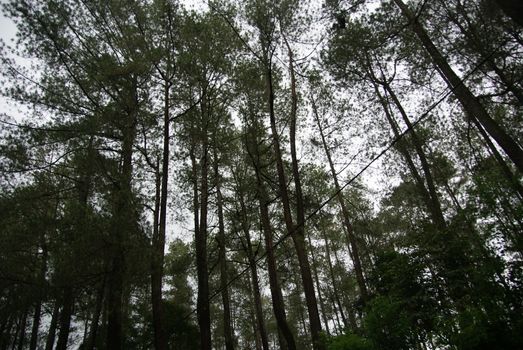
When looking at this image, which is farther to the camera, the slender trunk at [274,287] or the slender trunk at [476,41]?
the slender trunk at [476,41]

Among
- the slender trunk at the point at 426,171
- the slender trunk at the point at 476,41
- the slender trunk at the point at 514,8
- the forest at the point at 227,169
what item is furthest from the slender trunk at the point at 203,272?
the slender trunk at the point at 476,41

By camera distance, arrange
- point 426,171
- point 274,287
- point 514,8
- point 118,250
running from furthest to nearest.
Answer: point 426,171
point 274,287
point 118,250
point 514,8

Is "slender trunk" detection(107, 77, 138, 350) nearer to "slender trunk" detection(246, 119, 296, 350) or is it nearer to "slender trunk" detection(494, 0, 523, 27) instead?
"slender trunk" detection(246, 119, 296, 350)

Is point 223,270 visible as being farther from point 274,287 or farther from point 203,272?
point 274,287

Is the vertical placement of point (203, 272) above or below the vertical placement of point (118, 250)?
above

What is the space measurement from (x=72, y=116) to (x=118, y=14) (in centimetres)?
358

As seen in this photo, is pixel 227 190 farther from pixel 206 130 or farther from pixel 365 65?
pixel 365 65

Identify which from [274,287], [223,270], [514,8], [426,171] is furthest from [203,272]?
[514,8]

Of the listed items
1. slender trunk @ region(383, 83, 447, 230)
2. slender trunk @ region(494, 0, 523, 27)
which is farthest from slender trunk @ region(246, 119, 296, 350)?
slender trunk @ region(494, 0, 523, 27)

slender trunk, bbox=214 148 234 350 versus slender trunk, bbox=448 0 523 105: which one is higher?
slender trunk, bbox=448 0 523 105

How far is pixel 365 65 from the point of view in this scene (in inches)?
481

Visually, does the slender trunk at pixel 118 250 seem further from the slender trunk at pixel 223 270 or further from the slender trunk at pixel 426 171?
the slender trunk at pixel 426 171

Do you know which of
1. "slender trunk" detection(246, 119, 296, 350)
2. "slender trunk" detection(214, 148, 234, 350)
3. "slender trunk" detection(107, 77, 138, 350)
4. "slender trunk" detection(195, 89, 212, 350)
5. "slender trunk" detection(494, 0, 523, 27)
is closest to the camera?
→ "slender trunk" detection(494, 0, 523, 27)

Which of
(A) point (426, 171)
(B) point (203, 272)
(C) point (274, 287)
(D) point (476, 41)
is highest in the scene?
(D) point (476, 41)
